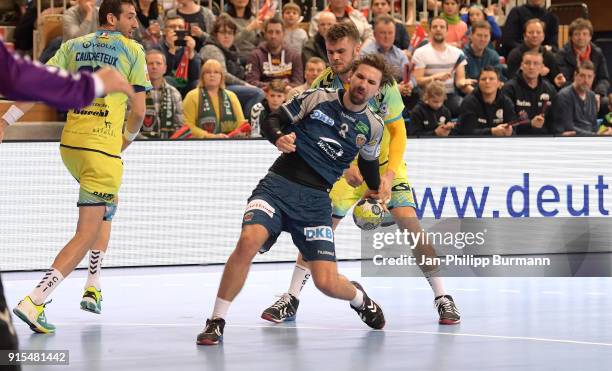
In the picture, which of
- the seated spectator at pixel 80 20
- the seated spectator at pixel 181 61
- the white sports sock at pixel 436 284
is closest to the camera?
the white sports sock at pixel 436 284

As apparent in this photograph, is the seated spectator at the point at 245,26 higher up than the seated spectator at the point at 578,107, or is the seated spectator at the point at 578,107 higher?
the seated spectator at the point at 245,26

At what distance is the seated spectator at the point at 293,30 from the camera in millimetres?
15339

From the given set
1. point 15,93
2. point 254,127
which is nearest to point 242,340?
point 15,93

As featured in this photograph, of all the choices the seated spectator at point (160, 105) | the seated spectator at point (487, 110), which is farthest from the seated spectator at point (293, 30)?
the seated spectator at point (160, 105)

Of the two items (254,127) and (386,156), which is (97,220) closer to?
(386,156)

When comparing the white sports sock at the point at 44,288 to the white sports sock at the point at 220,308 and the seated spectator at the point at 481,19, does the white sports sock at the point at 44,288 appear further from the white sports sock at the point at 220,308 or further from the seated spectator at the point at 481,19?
the seated spectator at the point at 481,19

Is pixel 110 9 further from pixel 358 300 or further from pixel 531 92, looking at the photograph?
pixel 531 92

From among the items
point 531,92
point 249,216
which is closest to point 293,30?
point 531,92

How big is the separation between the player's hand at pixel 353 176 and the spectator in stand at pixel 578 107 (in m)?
6.51

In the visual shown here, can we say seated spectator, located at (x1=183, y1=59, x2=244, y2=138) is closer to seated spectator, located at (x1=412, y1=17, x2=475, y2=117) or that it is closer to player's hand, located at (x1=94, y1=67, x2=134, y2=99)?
seated spectator, located at (x1=412, y1=17, x2=475, y2=117)

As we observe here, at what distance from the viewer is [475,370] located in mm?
7195

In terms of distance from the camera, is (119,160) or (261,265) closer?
(119,160)

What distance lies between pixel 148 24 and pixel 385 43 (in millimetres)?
2844

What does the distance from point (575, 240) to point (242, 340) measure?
250 inches
